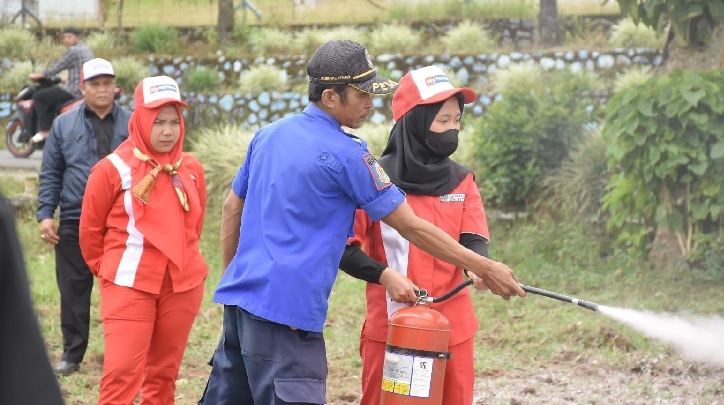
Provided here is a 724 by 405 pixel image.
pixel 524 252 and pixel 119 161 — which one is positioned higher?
pixel 119 161

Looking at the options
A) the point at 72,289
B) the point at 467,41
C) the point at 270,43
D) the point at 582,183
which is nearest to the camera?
the point at 72,289

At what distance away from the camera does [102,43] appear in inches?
858

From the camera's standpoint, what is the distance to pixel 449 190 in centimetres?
458

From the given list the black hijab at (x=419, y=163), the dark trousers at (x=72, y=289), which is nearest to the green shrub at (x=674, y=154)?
the dark trousers at (x=72, y=289)

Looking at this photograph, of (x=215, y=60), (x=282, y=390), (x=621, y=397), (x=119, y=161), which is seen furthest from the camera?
(x=215, y=60)

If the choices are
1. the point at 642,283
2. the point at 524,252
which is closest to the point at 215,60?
the point at 524,252

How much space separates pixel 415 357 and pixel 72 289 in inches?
141

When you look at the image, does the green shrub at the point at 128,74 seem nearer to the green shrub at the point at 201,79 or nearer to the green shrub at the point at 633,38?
the green shrub at the point at 201,79

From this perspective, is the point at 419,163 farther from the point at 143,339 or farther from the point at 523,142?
the point at 523,142

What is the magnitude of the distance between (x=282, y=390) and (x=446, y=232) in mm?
995

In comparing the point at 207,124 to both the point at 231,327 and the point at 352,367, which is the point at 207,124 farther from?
the point at 231,327

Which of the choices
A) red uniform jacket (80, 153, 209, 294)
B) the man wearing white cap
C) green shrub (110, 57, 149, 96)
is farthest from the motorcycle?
red uniform jacket (80, 153, 209, 294)

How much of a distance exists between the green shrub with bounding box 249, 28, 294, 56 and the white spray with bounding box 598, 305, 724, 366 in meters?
13.2

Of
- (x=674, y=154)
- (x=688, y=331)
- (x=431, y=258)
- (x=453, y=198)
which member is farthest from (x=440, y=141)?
(x=674, y=154)
